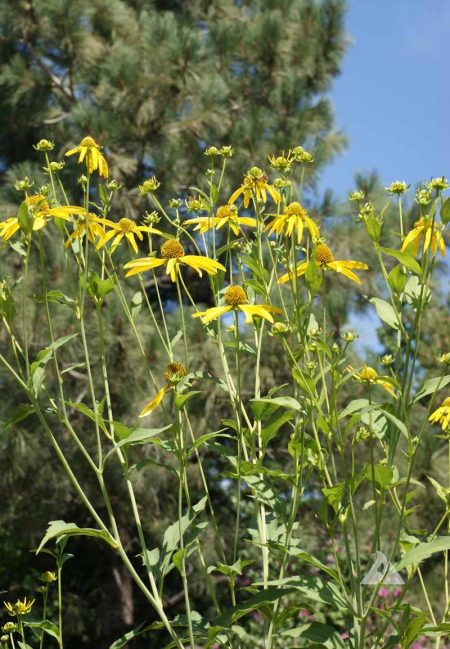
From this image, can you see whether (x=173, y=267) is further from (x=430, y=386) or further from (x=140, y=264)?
(x=430, y=386)

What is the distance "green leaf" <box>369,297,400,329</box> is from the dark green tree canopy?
332 centimetres

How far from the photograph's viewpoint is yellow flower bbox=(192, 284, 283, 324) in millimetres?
775

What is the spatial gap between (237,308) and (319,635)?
299 mm

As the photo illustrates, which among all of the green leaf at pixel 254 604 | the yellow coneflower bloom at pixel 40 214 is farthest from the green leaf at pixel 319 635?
the yellow coneflower bloom at pixel 40 214

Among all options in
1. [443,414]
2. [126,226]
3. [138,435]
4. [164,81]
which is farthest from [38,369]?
[164,81]

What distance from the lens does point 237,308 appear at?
829 mm

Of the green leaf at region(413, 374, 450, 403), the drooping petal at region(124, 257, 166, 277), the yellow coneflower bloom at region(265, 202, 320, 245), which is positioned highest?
the yellow coneflower bloom at region(265, 202, 320, 245)

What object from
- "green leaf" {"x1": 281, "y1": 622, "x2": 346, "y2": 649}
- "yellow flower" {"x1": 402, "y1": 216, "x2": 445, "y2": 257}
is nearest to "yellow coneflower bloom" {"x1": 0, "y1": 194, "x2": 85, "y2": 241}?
"yellow flower" {"x1": 402, "y1": 216, "x2": 445, "y2": 257}

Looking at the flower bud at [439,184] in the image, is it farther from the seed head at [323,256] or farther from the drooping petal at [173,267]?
the drooping petal at [173,267]

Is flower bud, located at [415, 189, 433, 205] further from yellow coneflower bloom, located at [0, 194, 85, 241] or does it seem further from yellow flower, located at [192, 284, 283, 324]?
yellow coneflower bloom, located at [0, 194, 85, 241]

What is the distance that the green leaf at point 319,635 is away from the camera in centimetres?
75

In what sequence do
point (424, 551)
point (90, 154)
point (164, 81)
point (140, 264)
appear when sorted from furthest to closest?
point (164, 81)
point (90, 154)
point (140, 264)
point (424, 551)

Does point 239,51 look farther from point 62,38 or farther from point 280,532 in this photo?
point 280,532

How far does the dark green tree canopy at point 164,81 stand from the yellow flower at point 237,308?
325cm
